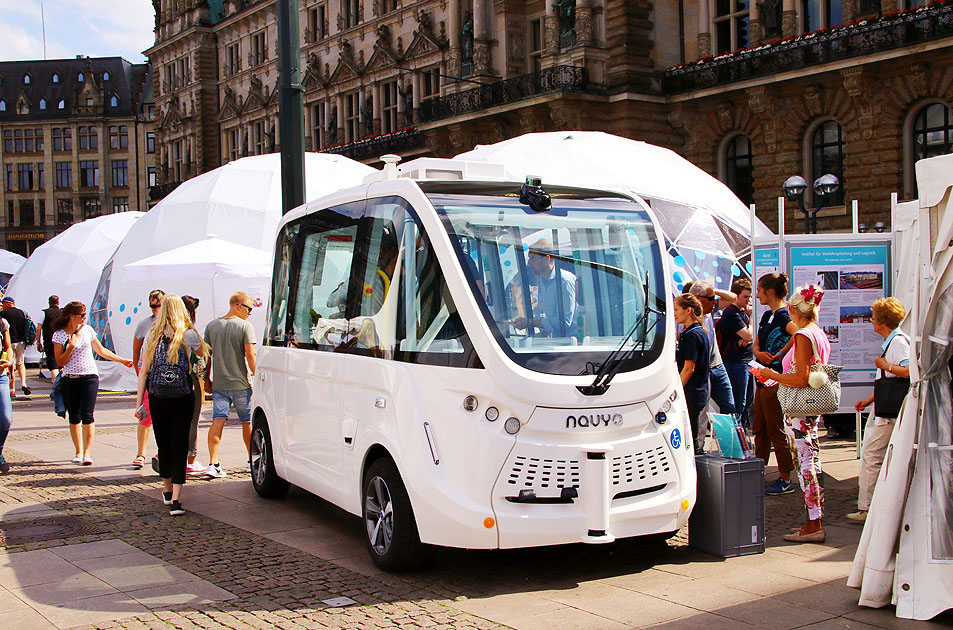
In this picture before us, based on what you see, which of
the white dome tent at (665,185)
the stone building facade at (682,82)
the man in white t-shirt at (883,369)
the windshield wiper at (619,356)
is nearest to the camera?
the windshield wiper at (619,356)

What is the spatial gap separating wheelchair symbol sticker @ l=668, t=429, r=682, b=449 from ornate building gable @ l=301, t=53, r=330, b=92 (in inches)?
1816

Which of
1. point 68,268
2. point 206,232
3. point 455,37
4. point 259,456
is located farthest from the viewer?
point 455,37

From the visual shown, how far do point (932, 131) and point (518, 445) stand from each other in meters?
24.2

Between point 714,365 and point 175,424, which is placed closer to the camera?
point 175,424

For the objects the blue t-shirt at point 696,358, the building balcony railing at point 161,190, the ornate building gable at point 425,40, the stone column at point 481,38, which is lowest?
the blue t-shirt at point 696,358

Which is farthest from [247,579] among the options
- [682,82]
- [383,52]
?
[383,52]

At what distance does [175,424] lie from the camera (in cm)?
913

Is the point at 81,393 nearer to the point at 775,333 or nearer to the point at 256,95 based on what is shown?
the point at 775,333

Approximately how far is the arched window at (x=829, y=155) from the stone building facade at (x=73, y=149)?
85028 mm

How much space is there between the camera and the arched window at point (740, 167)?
32.8 meters

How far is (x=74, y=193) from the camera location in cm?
10612

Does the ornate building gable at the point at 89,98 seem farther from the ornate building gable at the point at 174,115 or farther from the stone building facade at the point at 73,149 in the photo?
the ornate building gable at the point at 174,115

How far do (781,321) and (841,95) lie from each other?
827 inches

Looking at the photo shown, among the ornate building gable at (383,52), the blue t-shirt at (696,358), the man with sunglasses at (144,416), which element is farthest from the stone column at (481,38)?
the blue t-shirt at (696,358)
